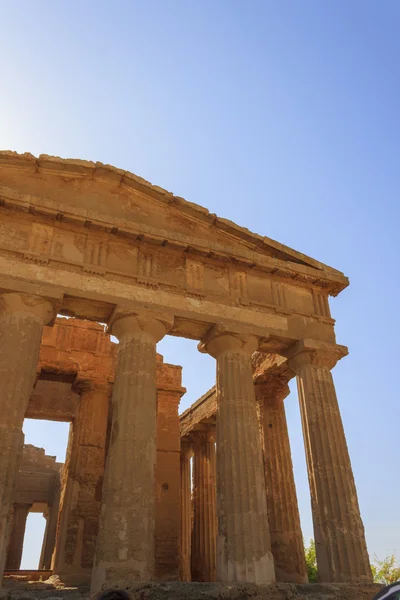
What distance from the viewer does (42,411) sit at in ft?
63.5

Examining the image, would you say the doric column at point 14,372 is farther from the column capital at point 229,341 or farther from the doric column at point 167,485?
the doric column at point 167,485

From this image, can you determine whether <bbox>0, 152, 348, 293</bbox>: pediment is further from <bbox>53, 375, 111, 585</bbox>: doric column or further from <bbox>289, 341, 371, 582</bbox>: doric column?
<bbox>53, 375, 111, 585</bbox>: doric column

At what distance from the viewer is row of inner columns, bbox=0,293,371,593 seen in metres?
10.3

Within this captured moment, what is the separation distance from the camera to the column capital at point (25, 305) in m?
11.9

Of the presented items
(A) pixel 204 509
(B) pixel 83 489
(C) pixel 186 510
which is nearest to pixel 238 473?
(B) pixel 83 489

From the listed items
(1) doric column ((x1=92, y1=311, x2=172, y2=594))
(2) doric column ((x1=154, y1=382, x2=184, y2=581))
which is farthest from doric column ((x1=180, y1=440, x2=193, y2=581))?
(1) doric column ((x1=92, y1=311, x2=172, y2=594))

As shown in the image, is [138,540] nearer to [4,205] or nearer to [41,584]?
[41,584]

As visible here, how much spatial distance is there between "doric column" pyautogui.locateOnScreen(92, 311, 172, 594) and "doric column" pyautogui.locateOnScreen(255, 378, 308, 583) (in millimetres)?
5783

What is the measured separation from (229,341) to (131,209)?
469cm

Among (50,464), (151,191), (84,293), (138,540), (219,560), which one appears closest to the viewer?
(138,540)

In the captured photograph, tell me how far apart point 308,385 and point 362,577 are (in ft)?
15.6

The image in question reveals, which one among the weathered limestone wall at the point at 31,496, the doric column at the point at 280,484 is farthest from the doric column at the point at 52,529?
the doric column at the point at 280,484

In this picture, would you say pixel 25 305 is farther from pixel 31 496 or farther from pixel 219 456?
pixel 31 496

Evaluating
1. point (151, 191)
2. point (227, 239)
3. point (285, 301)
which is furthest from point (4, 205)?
point (285, 301)
